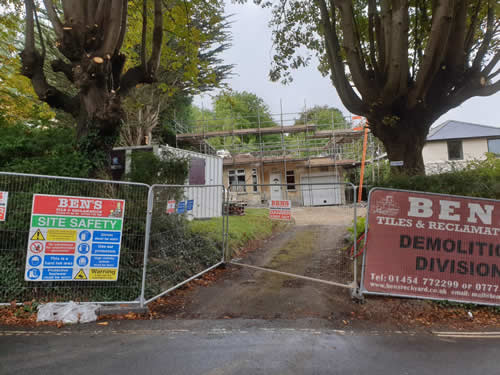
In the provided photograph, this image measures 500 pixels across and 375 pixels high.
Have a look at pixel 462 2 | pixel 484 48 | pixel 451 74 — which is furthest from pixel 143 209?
pixel 484 48

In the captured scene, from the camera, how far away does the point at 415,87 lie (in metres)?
6.89

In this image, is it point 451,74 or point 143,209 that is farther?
point 451,74

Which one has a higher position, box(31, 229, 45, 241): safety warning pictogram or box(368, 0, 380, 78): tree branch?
box(368, 0, 380, 78): tree branch

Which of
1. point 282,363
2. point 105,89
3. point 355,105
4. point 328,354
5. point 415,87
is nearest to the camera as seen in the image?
point 282,363

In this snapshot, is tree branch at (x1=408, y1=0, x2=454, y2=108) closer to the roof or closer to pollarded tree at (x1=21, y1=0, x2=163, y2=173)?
pollarded tree at (x1=21, y1=0, x2=163, y2=173)

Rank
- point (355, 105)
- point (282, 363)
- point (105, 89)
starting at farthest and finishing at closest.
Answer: point (355, 105) → point (105, 89) → point (282, 363)

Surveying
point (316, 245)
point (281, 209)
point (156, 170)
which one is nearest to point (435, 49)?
point (281, 209)

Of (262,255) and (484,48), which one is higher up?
(484,48)

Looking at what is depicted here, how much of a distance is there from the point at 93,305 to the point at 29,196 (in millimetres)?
1907

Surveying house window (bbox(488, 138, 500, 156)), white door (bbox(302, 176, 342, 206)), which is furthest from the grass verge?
house window (bbox(488, 138, 500, 156))

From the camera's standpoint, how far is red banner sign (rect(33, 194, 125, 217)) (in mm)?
4332

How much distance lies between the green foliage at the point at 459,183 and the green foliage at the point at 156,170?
4559mm

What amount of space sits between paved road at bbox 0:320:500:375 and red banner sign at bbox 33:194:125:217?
1578 mm

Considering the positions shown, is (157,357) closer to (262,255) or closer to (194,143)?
(262,255)
